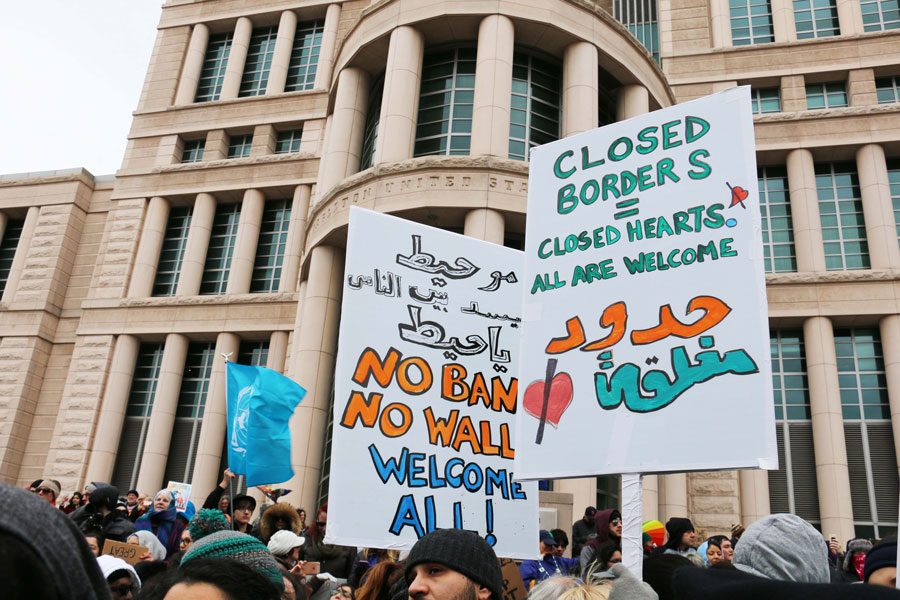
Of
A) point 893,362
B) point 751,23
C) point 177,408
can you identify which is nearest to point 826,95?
point 751,23

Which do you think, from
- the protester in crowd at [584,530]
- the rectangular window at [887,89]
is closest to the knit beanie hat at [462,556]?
the protester in crowd at [584,530]

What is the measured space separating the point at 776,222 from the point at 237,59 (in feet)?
66.7

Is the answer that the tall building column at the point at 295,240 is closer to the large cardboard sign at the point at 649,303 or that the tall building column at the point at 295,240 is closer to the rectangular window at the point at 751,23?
the rectangular window at the point at 751,23

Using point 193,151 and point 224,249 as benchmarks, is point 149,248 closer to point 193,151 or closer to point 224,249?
point 224,249

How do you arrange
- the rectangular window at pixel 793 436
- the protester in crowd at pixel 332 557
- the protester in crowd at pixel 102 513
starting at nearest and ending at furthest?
the protester in crowd at pixel 332 557 < the protester in crowd at pixel 102 513 < the rectangular window at pixel 793 436

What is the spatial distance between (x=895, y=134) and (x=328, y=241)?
16.4 meters

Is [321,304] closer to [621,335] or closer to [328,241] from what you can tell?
[328,241]

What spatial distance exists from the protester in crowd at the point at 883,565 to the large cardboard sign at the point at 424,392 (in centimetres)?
344

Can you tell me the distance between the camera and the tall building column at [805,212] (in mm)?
22297

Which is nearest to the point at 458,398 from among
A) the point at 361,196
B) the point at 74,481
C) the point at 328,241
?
the point at 361,196

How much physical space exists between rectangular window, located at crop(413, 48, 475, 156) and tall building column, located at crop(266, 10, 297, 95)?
10.1 metres

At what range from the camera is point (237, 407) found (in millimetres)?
9523

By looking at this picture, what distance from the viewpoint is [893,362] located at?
20.8m

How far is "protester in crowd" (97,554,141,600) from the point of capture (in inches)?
161
